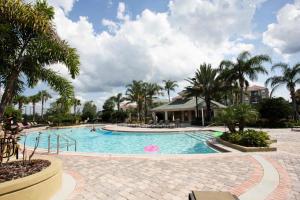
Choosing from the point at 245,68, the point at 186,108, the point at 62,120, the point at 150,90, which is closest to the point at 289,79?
the point at 245,68

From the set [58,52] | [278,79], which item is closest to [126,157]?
[58,52]

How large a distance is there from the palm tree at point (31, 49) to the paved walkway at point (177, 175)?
3.01m

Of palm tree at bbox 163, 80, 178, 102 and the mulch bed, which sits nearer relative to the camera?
the mulch bed

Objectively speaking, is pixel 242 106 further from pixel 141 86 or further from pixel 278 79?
pixel 141 86

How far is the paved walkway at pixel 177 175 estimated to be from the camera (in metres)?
5.45

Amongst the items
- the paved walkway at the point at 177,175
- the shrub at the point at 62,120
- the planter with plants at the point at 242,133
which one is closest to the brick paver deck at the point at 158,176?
the paved walkway at the point at 177,175

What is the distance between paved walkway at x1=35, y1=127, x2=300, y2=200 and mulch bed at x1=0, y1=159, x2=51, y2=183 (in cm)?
110

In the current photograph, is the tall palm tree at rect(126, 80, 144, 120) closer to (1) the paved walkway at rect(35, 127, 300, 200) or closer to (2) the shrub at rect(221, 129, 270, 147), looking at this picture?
(2) the shrub at rect(221, 129, 270, 147)

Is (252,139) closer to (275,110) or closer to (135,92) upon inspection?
(275,110)

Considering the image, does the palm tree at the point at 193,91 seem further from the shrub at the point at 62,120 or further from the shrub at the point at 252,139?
the shrub at the point at 62,120

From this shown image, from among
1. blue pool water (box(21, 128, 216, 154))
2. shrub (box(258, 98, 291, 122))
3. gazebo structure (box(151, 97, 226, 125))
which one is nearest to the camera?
blue pool water (box(21, 128, 216, 154))

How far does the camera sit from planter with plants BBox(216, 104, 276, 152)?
449 inches

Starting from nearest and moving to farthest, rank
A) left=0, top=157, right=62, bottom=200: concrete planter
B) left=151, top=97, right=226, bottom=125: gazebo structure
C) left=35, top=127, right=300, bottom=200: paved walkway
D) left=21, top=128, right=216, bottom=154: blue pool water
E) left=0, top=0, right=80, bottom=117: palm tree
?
1. left=0, top=157, right=62, bottom=200: concrete planter
2. left=35, top=127, right=300, bottom=200: paved walkway
3. left=0, top=0, right=80, bottom=117: palm tree
4. left=21, top=128, right=216, bottom=154: blue pool water
5. left=151, top=97, right=226, bottom=125: gazebo structure

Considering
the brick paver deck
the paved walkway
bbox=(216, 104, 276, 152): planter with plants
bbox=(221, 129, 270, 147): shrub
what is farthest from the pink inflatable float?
the brick paver deck
